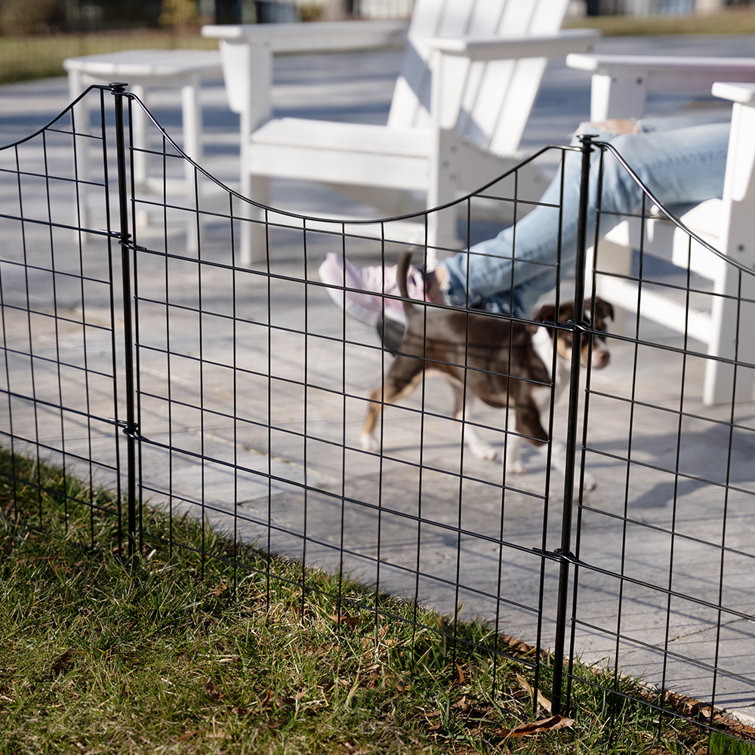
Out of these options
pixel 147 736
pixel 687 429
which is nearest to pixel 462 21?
pixel 687 429

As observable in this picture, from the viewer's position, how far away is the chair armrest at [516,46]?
3791mm

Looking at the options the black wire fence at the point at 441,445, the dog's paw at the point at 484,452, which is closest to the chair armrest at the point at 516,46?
the black wire fence at the point at 441,445

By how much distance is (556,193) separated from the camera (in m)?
3.08

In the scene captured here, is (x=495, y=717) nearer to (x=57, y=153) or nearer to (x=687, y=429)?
(x=687, y=429)

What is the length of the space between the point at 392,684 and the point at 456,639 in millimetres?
137

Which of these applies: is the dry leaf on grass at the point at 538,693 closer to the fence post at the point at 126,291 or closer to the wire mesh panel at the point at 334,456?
the wire mesh panel at the point at 334,456

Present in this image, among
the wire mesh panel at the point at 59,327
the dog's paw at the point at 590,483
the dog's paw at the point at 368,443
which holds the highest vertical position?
the wire mesh panel at the point at 59,327

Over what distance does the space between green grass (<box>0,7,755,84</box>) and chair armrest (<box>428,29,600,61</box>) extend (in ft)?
28.3

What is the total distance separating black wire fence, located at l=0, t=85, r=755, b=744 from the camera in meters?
1.95

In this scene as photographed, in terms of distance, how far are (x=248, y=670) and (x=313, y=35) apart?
3.42 meters

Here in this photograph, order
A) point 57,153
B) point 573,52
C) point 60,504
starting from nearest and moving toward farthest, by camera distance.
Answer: point 60,504 < point 573,52 < point 57,153

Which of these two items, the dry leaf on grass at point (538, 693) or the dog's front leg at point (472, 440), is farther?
the dog's front leg at point (472, 440)

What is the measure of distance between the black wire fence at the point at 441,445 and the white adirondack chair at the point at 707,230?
22 millimetres

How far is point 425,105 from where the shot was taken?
15.9ft
